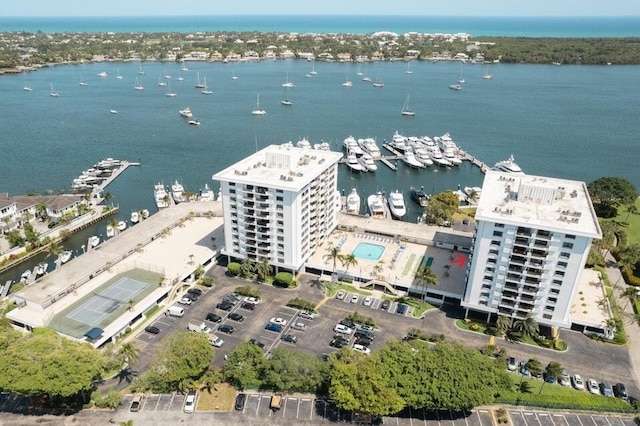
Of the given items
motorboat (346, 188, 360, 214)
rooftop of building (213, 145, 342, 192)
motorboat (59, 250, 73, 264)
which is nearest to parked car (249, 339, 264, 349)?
rooftop of building (213, 145, 342, 192)

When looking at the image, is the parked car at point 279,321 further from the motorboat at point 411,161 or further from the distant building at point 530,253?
the motorboat at point 411,161

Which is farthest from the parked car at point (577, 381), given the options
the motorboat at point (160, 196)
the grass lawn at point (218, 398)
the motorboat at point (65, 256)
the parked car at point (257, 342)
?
the motorboat at point (160, 196)

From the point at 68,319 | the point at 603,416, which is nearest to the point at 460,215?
the point at 603,416

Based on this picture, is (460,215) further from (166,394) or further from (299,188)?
(166,394)

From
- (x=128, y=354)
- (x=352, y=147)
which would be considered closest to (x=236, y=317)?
(x=128, y=354)

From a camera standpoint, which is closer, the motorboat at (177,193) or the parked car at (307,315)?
the parked car at (307,315)

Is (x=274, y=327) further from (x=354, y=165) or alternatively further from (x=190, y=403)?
(x=354, y=165)
